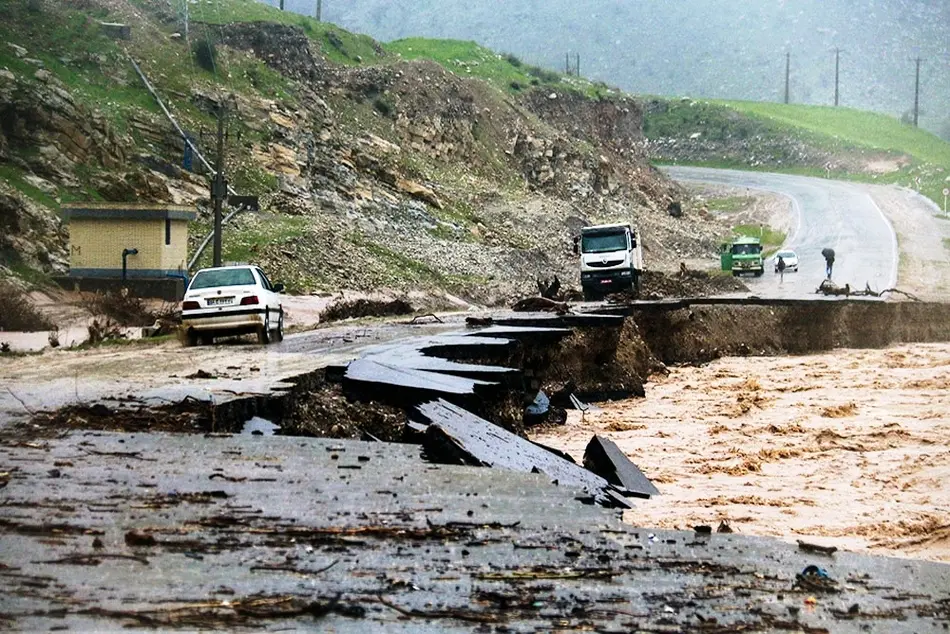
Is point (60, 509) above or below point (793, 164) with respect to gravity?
below

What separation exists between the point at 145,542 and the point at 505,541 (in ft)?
6.26

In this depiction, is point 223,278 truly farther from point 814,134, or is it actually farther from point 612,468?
point 814,134

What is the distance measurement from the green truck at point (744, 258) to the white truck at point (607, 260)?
88.4 feet

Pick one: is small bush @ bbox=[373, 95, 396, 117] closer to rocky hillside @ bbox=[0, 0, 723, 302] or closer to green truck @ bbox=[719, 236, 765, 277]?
rocky hillside @ bbox=[0, 0, 723, 302]

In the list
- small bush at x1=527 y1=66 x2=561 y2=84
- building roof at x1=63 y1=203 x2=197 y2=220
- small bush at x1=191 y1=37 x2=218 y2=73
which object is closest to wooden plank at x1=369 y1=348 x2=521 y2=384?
building roof at x1=63 y1=203 x2=197 y2=220

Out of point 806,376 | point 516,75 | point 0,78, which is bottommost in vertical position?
point 806,376

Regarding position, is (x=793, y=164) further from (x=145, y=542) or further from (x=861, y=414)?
(x=145, y=542)

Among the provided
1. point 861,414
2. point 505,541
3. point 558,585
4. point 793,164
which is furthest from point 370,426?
point 793,164

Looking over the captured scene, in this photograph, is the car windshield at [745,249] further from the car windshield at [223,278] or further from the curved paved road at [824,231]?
the car windshield at [223,278]

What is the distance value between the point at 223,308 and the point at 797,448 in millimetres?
10389

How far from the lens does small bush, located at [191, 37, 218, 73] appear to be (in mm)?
64875

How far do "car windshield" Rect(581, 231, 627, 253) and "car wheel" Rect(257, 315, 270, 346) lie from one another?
2079cm

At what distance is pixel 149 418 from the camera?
11.8 metres

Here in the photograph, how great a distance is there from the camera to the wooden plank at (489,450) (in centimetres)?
1022
